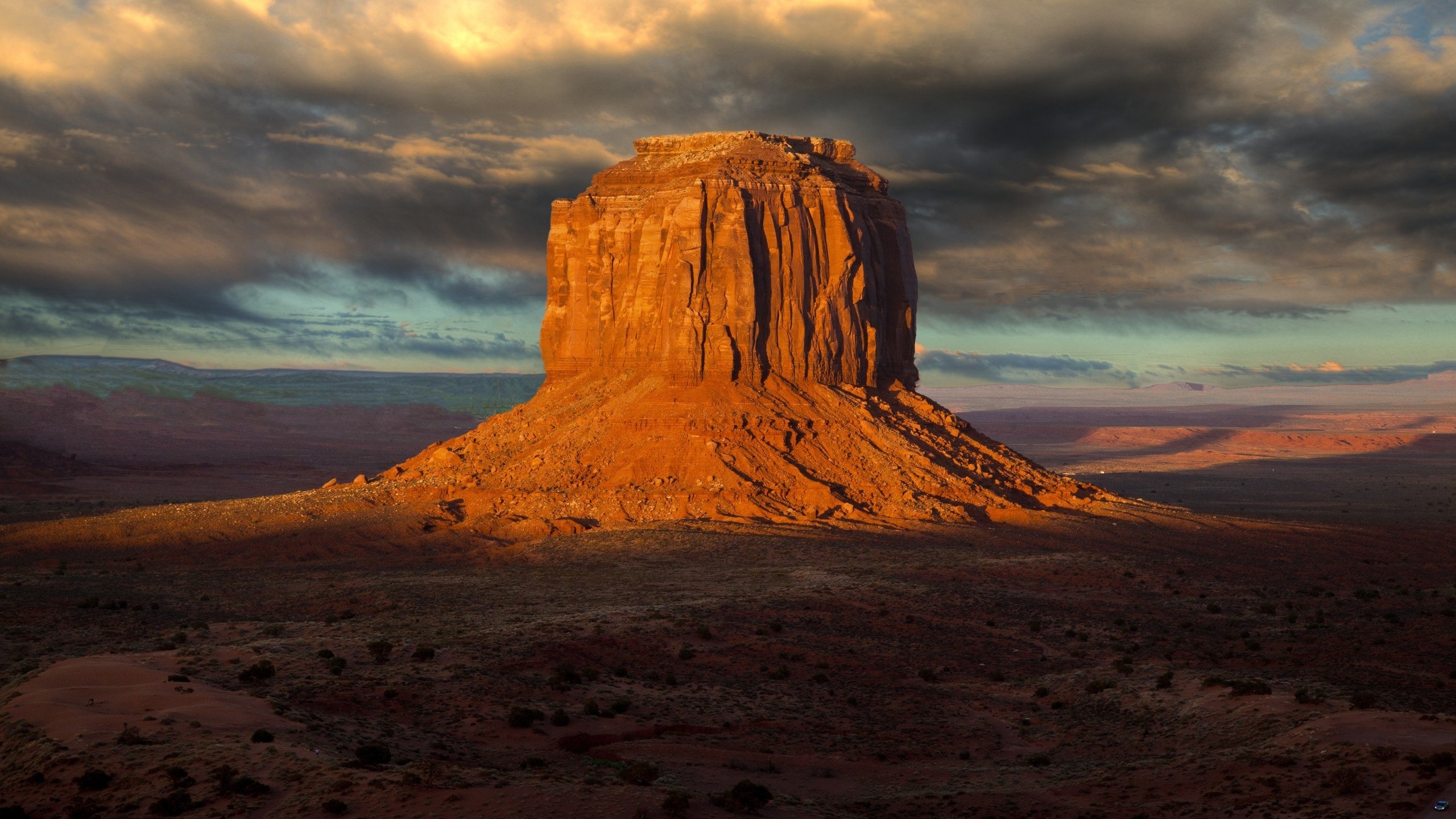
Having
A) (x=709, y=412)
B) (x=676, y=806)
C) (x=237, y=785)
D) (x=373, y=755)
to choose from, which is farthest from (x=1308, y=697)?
(x=709, y=412)

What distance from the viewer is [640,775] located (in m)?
15.5

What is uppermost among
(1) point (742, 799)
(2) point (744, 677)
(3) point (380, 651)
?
(1) point (742, 799)

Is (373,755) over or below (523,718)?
over

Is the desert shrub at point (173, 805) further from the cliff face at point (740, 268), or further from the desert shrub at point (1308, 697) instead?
the cliff face at point (740, 268)

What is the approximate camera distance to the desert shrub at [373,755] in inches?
603

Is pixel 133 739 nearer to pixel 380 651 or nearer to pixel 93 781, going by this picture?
pixel 93 781

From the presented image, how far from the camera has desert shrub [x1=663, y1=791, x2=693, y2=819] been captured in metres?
13.3

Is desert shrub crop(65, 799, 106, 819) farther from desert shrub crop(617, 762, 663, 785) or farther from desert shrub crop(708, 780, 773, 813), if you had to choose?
desert shrub crop(708, 780, 773, 813)

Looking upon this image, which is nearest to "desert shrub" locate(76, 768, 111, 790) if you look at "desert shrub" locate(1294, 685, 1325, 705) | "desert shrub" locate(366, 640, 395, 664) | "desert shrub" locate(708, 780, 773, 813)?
"desert shrub" locate(708, 780, 773, 813)

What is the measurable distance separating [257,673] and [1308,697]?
20.9 m

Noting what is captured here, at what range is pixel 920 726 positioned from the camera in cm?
2112

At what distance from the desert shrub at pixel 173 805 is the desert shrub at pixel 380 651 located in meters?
9.03

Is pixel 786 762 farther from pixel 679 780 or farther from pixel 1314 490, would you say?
pixel 1314 490

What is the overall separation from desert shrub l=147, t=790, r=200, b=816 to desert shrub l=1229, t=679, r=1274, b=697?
19130 mm
